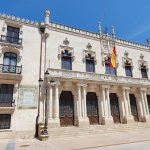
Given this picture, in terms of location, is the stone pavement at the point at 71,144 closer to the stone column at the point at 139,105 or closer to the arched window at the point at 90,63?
the stone column at the point at 139,105

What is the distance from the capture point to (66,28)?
2323 centimetres

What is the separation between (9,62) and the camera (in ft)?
61.0

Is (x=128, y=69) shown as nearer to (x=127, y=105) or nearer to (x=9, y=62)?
(x=127, y=105)

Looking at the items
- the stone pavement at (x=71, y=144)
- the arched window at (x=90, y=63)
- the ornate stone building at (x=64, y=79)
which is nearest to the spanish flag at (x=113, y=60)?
the ornate stone building at (x=64, y=79)

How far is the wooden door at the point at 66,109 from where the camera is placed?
19.2 metres

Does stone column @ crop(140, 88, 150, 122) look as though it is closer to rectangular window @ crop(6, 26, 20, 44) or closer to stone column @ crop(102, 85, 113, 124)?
stone column @ crop(102, 85, 113, 124)

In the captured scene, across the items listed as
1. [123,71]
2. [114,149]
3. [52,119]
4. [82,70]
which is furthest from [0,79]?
[123,71]

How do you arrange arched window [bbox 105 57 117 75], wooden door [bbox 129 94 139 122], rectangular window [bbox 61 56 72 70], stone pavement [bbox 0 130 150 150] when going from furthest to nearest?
arched window [bbox 105 57 117 75]
wooden door [bbox 129 94 139 122]
rectangular window [bbox 61 56 72 70]
stone pavement [bbox 0 130 150 150]

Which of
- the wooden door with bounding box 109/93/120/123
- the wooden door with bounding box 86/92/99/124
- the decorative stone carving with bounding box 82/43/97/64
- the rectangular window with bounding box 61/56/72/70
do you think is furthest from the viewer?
the decorative stone carving with bounding box 82/43/97/64

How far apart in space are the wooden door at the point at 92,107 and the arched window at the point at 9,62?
9338 millimetres

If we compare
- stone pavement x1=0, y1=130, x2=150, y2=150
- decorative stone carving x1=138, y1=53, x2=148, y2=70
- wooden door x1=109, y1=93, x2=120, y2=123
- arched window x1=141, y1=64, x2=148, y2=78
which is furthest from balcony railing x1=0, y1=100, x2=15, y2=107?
arched window x1=141, y1=64, x2=148, y2=78

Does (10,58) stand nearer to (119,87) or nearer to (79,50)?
(79,50)

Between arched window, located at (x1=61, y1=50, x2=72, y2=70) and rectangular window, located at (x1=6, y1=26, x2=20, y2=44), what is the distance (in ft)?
18.8

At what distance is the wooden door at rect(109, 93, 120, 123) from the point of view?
22.2 metres
